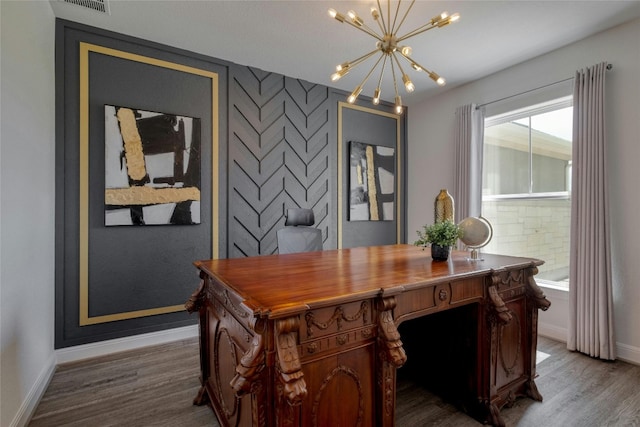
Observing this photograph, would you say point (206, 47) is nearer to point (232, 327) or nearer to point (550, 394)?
point (232, 327)

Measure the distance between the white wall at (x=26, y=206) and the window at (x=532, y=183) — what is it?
4283mm

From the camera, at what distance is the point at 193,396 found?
2.06 m

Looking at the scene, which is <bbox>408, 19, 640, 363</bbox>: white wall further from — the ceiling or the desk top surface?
the desk top surface

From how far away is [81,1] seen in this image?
7.67 ft

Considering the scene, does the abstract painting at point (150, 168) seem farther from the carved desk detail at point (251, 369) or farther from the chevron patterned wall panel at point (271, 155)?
the carved desk detail at point (251, 369)

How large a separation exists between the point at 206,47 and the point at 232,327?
2758 millimetres

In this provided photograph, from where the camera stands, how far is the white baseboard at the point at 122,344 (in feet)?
Result: 8.42

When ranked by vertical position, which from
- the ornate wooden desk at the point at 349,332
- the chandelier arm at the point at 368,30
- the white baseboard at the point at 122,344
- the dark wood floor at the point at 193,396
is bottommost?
the dark wood floor at the point at 193,396

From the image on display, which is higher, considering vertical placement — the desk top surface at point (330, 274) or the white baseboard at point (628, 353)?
the desk top surface at point (330, 274)

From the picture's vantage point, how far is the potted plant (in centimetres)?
196

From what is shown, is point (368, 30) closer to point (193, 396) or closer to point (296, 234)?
point (296, 234)

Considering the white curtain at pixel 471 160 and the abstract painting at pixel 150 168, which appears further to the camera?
the white curtain at pixel 471 160

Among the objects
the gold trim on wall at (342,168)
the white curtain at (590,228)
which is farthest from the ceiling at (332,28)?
the gold trim on wall at (342,168)

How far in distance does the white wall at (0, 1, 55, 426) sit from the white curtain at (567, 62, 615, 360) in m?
4.07
